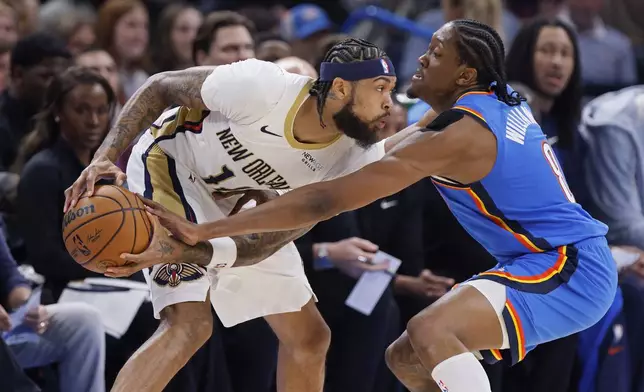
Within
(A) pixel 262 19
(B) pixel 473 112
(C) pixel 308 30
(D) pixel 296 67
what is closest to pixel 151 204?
(B) pixel 473 112

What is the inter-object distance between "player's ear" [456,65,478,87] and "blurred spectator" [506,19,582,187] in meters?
A: 1.99

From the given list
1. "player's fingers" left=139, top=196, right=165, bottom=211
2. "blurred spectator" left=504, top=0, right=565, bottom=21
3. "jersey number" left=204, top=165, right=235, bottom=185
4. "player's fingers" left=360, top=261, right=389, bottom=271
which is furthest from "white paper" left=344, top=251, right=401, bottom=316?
"blurred spectator" left=504, top=0, right=565, bottom=21

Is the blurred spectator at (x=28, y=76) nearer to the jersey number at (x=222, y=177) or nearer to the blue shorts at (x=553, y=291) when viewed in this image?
the jersey number at (x=222, y=177)

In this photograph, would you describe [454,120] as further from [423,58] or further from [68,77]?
[68,77]

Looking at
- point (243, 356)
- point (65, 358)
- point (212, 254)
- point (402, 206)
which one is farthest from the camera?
point (402, 206)

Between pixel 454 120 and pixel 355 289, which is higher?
pixel 454 120

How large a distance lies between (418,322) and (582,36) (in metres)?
5.13

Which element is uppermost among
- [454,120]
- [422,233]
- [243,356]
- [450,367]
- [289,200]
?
[454,120]

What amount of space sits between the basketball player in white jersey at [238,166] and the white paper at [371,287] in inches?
34.1

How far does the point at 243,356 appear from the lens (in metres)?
5.35

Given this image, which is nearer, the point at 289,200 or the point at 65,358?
the point at 289,200

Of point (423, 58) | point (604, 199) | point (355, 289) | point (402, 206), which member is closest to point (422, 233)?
point (402, 206)

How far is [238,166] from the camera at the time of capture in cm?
432

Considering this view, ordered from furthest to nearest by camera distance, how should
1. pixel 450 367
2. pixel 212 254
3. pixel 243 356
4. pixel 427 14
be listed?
pixel 427 14
pixel 243 356
pixel 212 254
pixel 450 367
